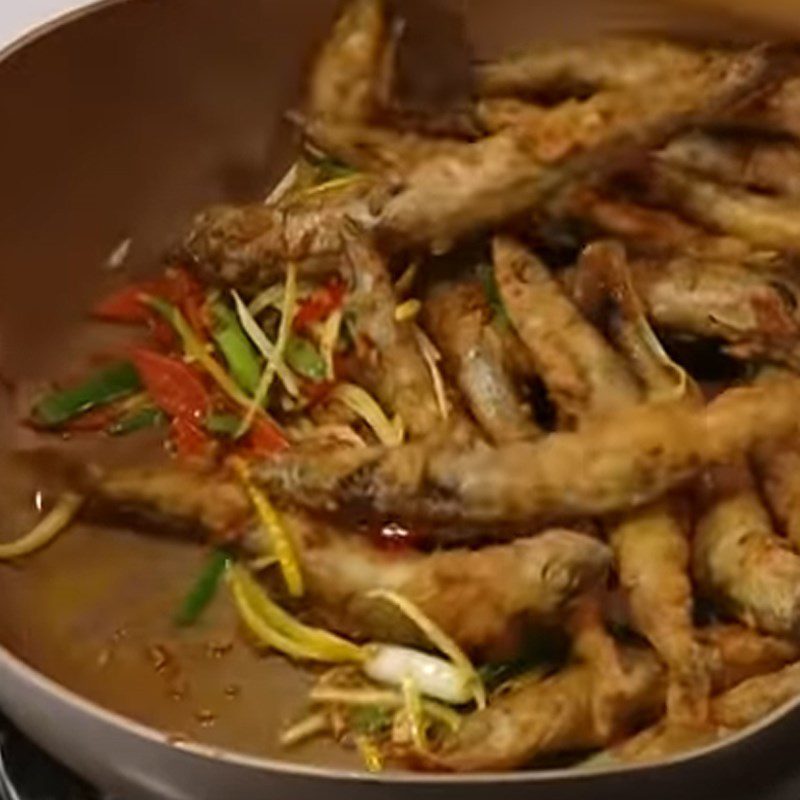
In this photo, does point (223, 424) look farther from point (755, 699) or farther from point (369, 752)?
point (755, 699)

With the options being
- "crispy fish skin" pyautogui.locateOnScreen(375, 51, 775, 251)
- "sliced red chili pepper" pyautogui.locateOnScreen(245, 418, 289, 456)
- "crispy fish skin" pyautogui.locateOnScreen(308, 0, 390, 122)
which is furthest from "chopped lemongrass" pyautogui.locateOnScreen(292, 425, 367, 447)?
"crispy fish skin" pyautogui.locateOnScreen(308, 0, 390, 122)

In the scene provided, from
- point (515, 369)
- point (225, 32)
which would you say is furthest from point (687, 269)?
point (225, 32)

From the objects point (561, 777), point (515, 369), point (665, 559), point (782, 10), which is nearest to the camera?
point (561, 777)

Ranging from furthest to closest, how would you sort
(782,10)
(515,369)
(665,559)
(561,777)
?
(782,10) → (515,369) → (665,559) → (561,777)

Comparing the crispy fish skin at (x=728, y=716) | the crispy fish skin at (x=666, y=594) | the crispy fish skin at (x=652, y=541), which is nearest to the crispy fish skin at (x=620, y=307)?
the crispy fish skin at (x=652, y=541)

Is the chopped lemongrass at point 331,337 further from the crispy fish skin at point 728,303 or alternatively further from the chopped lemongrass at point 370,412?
the crispy fish skin at point 728,303

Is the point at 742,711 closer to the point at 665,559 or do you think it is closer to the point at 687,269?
the point at 665,559

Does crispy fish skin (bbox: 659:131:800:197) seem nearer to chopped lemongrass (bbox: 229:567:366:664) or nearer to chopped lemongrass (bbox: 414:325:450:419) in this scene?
chopped lemongrass (bbox: 414:325:450:419)
